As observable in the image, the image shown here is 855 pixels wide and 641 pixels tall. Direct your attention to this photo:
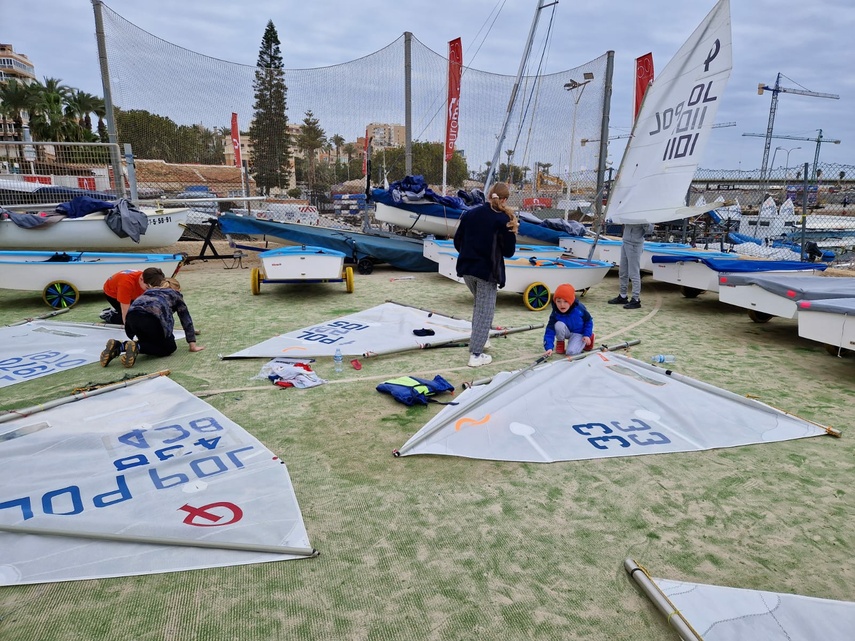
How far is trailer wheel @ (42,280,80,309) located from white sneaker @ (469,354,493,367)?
5.56 meters

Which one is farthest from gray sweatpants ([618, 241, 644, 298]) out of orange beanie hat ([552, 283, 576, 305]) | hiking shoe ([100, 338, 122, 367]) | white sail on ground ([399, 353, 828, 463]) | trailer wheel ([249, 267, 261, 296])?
hiking shoe ([100, 338, 122, 367])

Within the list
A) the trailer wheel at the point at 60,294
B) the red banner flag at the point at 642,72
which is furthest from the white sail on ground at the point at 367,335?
the red banner flag at the point at 642,72

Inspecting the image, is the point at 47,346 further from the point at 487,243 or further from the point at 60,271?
the point at 487,243

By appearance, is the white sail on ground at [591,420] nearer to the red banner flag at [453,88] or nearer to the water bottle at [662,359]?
the water bottle at [662,359]

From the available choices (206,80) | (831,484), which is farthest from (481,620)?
(206,80)

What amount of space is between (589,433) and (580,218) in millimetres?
11709

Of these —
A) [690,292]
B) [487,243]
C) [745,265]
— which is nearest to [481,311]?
[487,243]

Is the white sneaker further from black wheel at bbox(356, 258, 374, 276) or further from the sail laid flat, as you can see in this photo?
black wheel at bbox(356, 258, 374, 276)

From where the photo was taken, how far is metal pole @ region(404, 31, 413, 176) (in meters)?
11.0

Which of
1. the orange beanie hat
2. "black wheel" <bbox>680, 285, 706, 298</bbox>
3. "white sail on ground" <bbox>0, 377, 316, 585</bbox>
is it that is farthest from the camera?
"black wheel" <bbox>680, 285, 706, 298</bbox>

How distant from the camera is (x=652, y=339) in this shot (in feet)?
17.6

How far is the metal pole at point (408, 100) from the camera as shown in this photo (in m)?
11.0

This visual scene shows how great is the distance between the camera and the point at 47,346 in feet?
15.9

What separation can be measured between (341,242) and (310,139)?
596 centimetres
